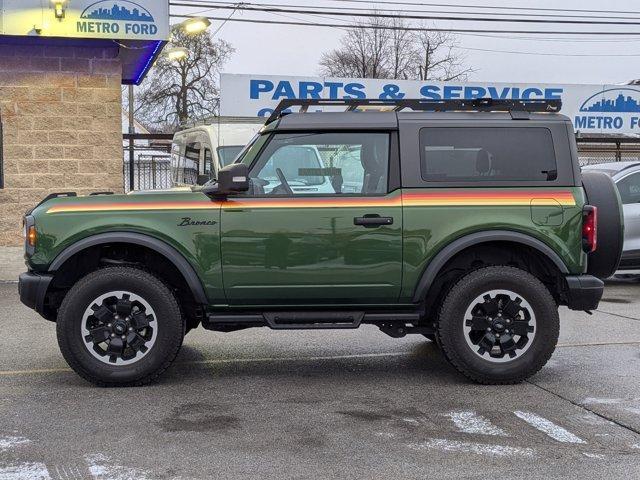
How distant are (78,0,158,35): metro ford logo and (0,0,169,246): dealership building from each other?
8 centimetres

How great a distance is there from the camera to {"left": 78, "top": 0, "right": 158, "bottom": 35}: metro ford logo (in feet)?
39.6

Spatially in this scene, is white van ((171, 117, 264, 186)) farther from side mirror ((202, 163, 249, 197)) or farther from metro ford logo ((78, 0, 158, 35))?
side mirror ((202, 163, 249, 197))

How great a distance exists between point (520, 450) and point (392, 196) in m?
2.06

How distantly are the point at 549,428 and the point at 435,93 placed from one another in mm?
14530

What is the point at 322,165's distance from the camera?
18.7 ft

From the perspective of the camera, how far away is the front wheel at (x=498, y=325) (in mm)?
5625

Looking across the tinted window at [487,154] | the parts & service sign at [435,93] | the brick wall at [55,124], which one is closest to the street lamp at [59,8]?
the brick wall at [55,124]

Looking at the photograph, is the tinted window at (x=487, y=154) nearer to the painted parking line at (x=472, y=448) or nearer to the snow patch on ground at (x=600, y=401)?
the snow patch on ground at (x=600, y=401)

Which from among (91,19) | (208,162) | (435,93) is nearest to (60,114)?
(91,19)

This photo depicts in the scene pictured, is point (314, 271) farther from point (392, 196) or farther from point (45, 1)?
point (45, 1)

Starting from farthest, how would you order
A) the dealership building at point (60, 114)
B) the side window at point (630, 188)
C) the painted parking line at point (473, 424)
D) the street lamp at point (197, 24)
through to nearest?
the street lamp at point (197, 24) < the dealership building at point (60, 114) < the side window at point (630, 188) < the painted parking line at point (473, 424)

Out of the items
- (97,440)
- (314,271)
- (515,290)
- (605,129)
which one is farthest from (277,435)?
(605,129)

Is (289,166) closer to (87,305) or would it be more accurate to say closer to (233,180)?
(233,180)

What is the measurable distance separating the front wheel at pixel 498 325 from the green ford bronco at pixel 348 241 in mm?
10
